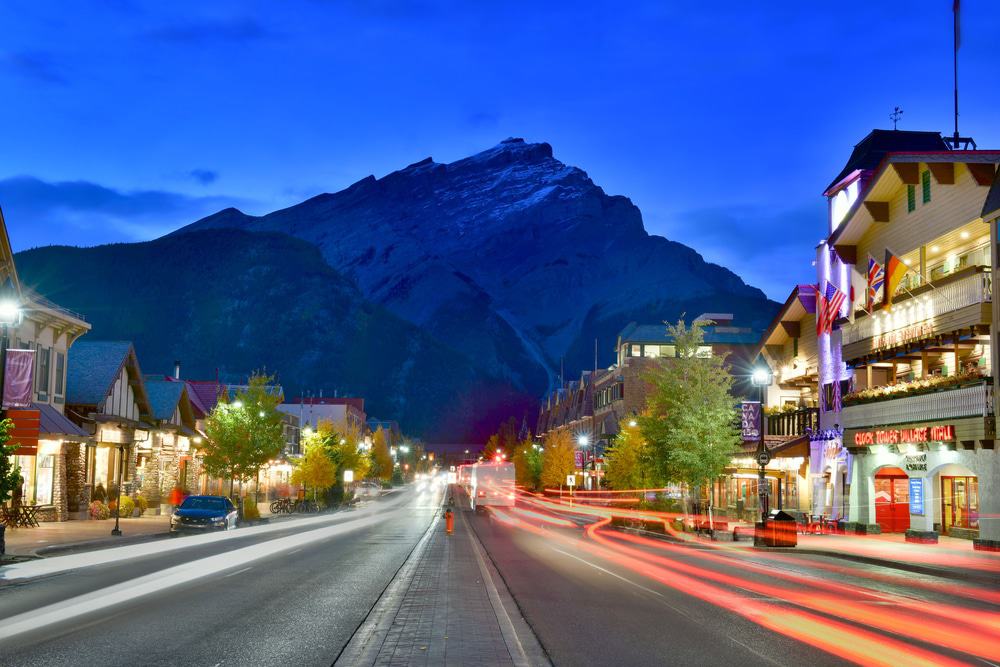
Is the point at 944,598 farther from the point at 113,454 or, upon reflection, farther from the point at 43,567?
the point at 113,454

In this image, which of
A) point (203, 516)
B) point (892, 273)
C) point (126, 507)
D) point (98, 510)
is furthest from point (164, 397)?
point (892, 273)

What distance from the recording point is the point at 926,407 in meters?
37.2

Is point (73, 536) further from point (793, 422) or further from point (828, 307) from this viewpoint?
point (793, 422)

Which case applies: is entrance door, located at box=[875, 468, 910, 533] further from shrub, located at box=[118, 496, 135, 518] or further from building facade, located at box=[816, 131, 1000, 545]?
shrub, located at box=[118, 496, 135, 518]

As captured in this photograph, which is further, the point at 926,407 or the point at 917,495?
the point at 917,495

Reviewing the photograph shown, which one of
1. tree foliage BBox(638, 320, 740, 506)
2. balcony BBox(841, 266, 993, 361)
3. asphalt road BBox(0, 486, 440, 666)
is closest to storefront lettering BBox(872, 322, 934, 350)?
balcony BBox(841, 266, 993, 361)

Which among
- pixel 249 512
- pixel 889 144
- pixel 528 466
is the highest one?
pixel 889 144

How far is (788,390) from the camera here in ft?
190

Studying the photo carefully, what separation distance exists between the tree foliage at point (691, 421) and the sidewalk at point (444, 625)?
78.8 ft

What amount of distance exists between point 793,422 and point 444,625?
4367cm

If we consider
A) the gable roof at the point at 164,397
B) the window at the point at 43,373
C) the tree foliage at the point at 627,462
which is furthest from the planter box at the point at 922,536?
the gable roof at the point at 164,397

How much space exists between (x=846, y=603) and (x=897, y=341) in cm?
2360

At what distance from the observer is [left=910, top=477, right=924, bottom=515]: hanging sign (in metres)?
39.2

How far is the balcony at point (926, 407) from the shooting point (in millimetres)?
33750
